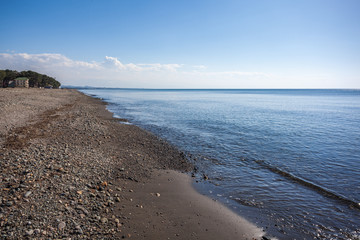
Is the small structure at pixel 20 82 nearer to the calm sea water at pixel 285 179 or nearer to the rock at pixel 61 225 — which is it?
the calm sea water at pixel 285 179

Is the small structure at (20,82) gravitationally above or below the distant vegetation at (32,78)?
below

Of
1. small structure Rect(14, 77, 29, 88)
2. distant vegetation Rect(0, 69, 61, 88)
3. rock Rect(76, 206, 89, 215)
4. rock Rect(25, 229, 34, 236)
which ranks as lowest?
rock Rect(76, 206, 89, 215)

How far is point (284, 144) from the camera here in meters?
20.1

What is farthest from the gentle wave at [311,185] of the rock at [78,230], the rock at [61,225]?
the rock at [61,225]

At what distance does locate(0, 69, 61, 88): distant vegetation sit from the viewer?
96975mm

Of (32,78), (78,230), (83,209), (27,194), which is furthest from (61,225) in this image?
(32,78)

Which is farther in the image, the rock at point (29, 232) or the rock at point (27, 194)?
the rock at point (27, 194)

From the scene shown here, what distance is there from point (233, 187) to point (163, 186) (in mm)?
4122

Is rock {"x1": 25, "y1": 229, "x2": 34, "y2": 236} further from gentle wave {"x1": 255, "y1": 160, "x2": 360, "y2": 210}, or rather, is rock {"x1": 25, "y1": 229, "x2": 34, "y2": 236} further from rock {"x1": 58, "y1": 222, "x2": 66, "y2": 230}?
gentle wave {"x1": 255, "y1": 160, "x2": 360, "y2": 210}

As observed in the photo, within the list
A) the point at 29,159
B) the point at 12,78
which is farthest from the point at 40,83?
the point at 29,159

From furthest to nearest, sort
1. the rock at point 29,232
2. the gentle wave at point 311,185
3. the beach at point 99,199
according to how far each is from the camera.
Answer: the gentle wave at point 311,185
the beach at point 99,199
the rock at point 29,232

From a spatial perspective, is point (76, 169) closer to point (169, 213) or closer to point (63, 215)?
point (63, 215)

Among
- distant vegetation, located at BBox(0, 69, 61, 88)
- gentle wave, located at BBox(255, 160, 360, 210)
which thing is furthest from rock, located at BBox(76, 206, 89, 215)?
distant vegetation, located at BBox(0, 69, 61, 88)

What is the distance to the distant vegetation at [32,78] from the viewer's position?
318ft
